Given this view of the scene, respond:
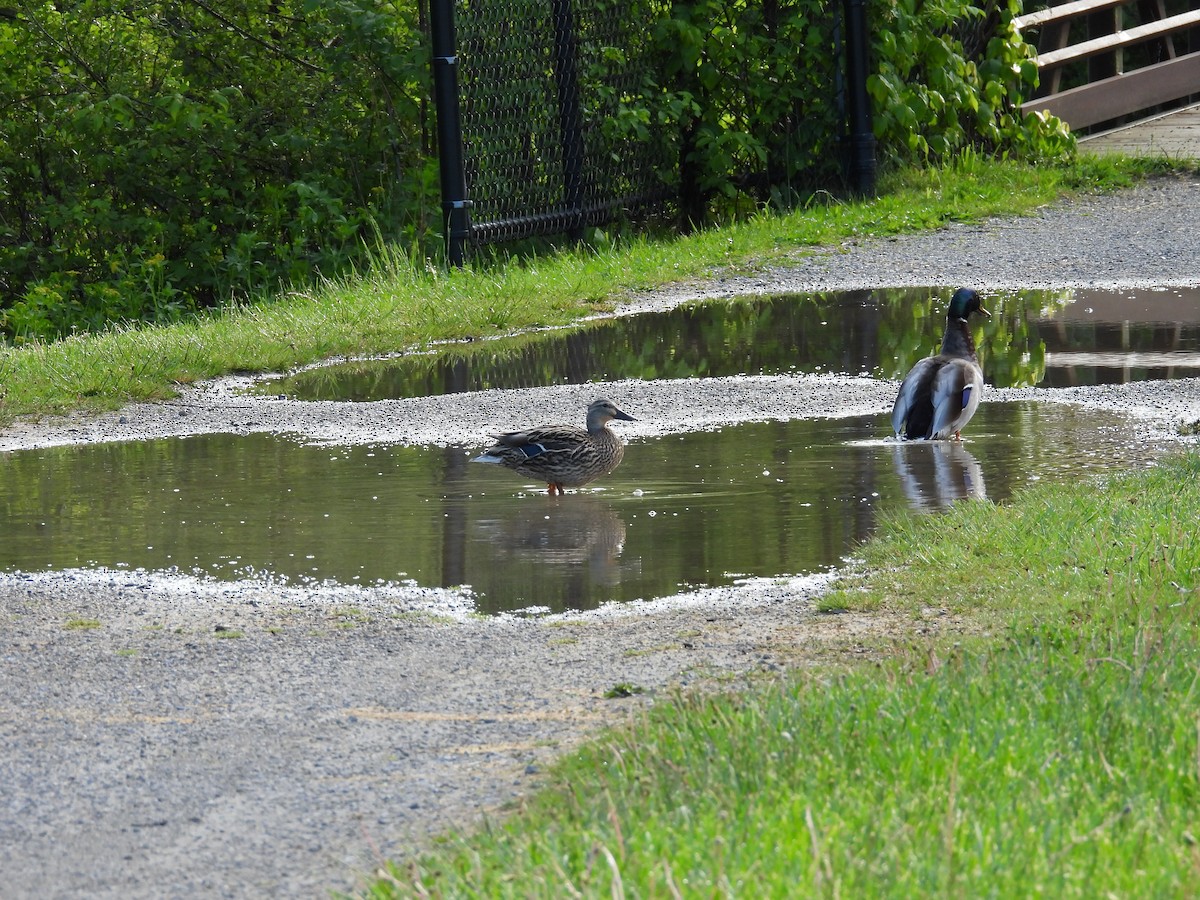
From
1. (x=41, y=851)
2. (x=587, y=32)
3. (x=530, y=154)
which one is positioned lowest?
(x=41, y=851)

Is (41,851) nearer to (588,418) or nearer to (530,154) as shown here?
(588,418)

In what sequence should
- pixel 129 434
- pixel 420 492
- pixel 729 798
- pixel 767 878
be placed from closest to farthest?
1. pixel 767 878
2. pixel 729 798
3. pixel 420 492
4. pixel 129 434

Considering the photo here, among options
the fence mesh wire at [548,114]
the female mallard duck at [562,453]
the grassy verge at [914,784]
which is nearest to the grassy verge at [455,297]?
the fence mesh wire at [548,114]

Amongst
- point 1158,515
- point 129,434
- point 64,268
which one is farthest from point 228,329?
point 1158,515

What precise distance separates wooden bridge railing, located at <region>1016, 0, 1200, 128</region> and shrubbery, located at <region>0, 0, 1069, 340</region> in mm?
1507

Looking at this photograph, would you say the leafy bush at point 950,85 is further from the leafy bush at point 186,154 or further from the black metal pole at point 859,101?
the leafy bush at point 186,154

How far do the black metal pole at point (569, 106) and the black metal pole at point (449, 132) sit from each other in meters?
1.49

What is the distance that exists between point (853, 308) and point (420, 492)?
555 cm

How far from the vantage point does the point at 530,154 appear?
15523mm

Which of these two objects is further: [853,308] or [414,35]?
[414,35]

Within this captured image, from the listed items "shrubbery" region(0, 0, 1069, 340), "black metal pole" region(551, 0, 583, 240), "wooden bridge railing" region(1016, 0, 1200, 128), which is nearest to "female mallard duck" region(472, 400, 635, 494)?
"black metal pole" region(551, 0, 583, 240)

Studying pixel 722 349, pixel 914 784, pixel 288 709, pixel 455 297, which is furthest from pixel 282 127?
pixel 914 784

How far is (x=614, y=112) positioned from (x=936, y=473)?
28.6ft

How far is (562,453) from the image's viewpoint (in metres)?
8.06
